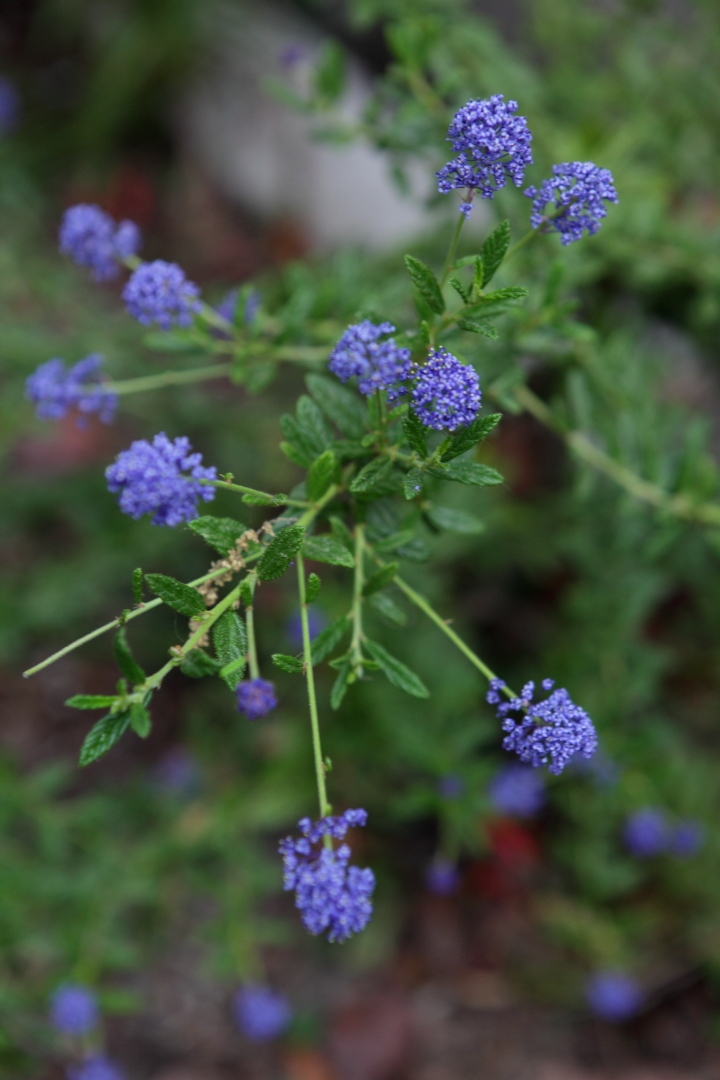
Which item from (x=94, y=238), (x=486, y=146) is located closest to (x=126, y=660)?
(x=486, y=146)

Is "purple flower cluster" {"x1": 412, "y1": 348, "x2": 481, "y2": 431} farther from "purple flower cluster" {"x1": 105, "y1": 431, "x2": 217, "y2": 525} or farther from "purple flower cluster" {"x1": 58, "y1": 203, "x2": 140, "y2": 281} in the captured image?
"purple flower cluster" {"x1": 58, "y1": 203, "x2": 140, "y2": 281}

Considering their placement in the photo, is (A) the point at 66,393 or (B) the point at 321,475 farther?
(A) the point at 66,393

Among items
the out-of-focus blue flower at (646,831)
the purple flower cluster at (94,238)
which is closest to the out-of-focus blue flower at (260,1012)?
the out-of-focus blue flower at (646,831)

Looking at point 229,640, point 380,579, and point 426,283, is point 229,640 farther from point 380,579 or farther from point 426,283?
point 426,283

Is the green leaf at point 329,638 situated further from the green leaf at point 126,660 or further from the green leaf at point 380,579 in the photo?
the green leaf at point 126,660

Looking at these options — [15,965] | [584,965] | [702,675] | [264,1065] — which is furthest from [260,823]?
[702,675]

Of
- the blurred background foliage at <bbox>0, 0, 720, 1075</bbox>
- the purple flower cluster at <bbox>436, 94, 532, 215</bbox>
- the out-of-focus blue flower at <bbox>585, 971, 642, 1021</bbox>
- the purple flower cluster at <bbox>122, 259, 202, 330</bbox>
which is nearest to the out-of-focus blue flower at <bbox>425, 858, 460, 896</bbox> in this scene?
the blurred background foliage at <bbox>0, 0, 720, 1075</bbox>

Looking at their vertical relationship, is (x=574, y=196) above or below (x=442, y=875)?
above
